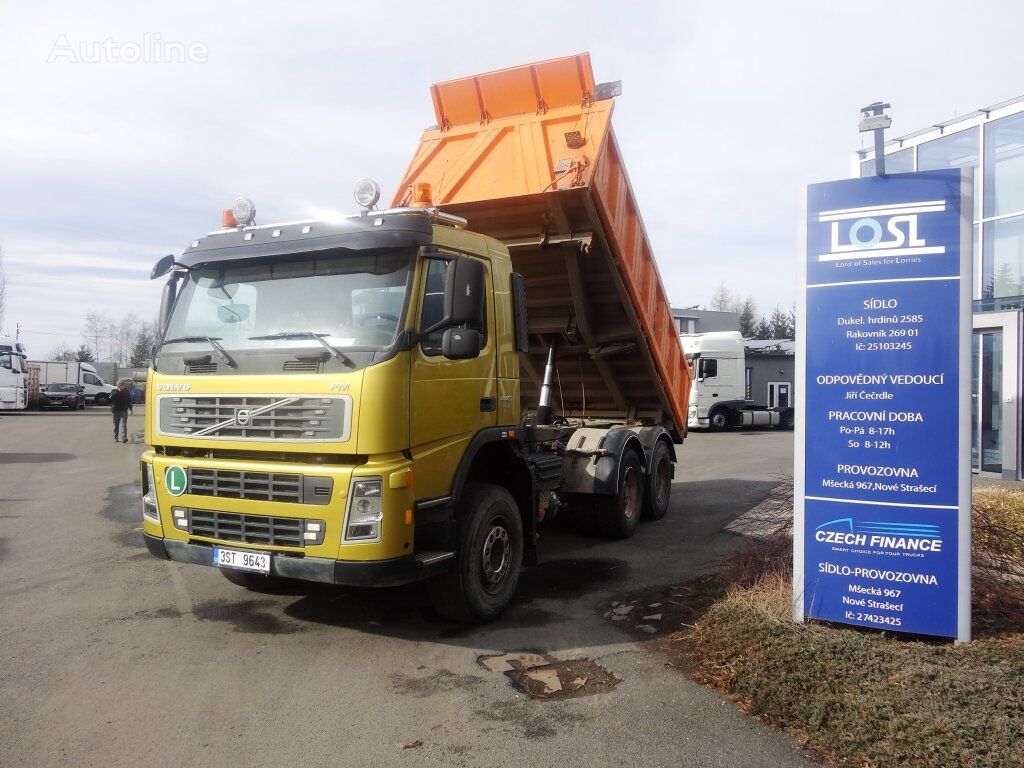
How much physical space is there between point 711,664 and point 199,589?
13.5 feet

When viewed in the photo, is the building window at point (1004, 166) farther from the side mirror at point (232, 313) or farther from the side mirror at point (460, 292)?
the side mirror at point (232, 313)

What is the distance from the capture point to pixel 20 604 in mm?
5719

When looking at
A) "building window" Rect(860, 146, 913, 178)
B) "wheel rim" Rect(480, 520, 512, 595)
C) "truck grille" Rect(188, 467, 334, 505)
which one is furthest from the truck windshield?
"building window" Rect(860, 146, 913, 178)

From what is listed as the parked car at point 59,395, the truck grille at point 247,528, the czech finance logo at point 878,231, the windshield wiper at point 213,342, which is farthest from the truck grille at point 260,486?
the parked car at point 59,395

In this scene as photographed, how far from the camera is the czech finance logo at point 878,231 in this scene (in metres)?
Result: 4.36

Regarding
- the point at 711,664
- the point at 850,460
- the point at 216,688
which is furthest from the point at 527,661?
the point at 850,460

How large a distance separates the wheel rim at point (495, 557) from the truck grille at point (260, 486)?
136 centimetres

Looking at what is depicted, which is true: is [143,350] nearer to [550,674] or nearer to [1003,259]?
[1003,259]

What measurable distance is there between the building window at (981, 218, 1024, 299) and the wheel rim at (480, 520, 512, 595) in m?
11.3

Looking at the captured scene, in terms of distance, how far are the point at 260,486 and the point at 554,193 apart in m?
3.43

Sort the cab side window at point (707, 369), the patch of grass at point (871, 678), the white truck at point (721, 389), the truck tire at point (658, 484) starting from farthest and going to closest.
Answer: the white truck at point (721, 389), the cab side window at point (707, 369), the truck tire at point (658, 484), the patch of grass at point (871, 678)

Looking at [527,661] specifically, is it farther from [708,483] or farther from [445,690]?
[708,483]

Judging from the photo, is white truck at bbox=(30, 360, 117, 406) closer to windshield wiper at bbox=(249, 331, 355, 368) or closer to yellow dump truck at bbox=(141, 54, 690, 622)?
yellow dump truck at bbox=(141, 54, 690, 622)

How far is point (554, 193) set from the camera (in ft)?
20.8
